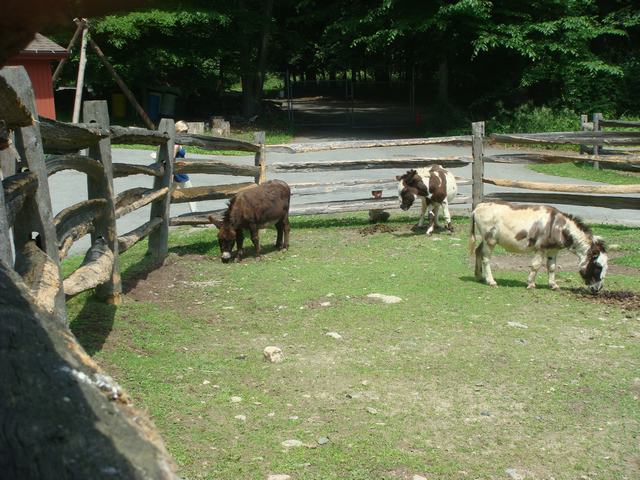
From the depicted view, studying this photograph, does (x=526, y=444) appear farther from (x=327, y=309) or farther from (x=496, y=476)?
(x=327, y=309)

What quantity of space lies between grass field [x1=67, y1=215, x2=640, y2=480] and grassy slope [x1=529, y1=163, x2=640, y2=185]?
1049cm

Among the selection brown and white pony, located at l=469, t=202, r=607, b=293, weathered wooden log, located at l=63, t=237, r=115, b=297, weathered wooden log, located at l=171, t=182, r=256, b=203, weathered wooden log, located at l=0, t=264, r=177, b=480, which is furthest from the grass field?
weathered wooden log, located at l=0, t=264, r=177, b=480

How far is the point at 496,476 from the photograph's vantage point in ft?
17.0

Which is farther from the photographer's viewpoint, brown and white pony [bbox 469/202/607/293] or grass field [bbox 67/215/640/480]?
brown and white pony [bbox 469/202/607/293]

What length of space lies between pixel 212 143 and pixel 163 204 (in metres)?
2.32

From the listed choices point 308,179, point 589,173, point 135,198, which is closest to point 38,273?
point 135,198

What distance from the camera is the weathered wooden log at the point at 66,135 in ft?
21.6

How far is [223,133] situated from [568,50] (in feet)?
44.1

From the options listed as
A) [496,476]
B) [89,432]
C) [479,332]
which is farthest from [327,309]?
[89,432]

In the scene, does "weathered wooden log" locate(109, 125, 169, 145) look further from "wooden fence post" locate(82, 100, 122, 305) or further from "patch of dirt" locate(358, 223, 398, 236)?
"patch of dirt" locate(358, 223, 398, 236)

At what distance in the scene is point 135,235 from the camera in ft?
34.0

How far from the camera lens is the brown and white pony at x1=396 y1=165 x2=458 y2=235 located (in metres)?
14.4

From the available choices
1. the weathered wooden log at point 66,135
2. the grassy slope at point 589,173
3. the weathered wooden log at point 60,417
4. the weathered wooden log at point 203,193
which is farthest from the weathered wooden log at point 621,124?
the weathered wooden log at point 60,417

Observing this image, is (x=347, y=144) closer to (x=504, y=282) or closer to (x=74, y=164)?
(x=504, y=282)
